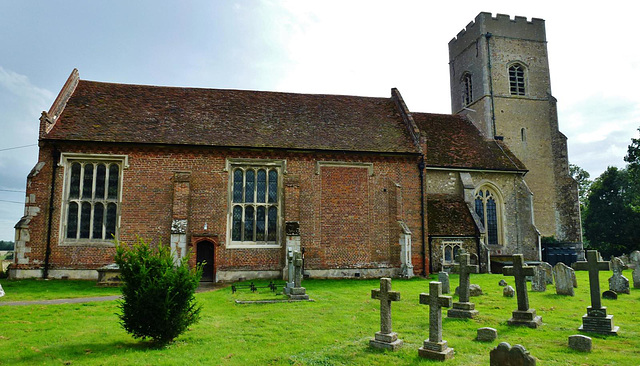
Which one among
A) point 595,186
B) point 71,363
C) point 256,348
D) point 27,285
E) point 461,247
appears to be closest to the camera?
point 71,363

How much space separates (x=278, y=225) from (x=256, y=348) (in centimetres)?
1287

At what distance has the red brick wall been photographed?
1945 cm

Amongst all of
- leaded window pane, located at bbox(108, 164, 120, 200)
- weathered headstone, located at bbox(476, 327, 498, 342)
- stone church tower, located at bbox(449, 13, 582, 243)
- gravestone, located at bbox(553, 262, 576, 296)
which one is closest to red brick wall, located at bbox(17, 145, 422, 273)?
leaded window pane, located at bbox(108, 164, 120, 200)

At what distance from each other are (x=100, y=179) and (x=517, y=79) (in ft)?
94.3

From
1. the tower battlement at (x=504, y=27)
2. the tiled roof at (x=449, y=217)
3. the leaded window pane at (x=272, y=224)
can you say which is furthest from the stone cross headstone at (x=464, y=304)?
the tower battlement at (x=504, y=27)

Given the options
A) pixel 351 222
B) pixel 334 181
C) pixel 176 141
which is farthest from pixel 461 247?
pixel 176 141

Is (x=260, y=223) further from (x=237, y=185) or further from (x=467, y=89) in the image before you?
(x=467, y=89)

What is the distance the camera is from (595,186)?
43594 millimetres

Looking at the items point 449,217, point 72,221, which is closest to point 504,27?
point 449,217

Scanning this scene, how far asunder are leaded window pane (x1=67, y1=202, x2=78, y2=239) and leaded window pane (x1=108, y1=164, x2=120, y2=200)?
5.41 feet

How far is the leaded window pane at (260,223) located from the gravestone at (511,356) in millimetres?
15715

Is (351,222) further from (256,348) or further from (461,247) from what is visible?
(256,348)

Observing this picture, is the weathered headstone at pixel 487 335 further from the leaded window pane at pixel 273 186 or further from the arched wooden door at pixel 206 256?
the arched wooden door at pixel 206 256

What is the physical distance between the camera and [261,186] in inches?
842
